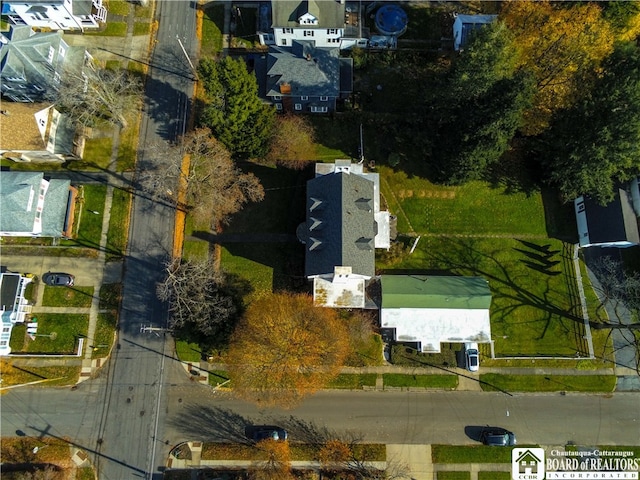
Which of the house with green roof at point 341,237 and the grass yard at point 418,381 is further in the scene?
the grass yard at point 418,381

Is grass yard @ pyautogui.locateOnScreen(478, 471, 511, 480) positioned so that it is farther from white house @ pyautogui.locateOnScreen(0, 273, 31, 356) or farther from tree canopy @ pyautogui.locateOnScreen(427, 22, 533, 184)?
white house @ pyautogui.locateOnScreen(0, 273, 31, 356)

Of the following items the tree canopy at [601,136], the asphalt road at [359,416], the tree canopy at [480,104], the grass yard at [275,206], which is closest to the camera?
the tree canopy at [480,104]

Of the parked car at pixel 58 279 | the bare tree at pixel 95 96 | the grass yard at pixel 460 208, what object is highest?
the bare tree at pixel 95 96

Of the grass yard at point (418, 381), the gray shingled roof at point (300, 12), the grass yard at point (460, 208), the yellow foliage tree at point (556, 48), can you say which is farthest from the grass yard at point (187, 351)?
the yellow foliage tree at point (556, 48)

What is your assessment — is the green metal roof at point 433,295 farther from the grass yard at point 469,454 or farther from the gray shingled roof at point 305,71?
the gray shingled roof at point 305,71

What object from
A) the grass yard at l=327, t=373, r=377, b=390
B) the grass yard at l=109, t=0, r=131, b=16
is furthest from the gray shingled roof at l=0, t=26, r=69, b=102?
the grass yard at l=327, t=373, r=377, b=390

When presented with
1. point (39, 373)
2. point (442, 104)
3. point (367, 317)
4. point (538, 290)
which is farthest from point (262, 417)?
point (442, 104)
